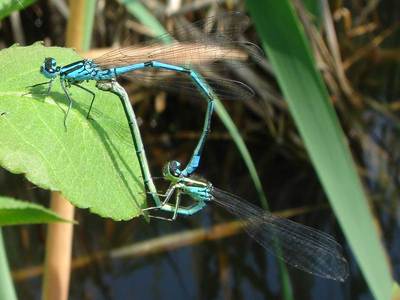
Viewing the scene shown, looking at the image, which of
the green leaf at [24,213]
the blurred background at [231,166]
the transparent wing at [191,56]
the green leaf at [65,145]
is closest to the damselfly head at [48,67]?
the green leaf at [65,145]

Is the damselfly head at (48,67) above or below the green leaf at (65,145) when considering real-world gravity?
above

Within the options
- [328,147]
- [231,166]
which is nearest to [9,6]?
[328,147]

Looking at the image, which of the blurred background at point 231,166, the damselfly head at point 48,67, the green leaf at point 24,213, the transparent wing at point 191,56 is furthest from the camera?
the blurred background at point 231,166

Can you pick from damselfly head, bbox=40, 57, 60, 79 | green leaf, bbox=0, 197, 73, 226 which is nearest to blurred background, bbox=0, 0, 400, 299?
damselfly head, bbox=40, 57, 60, 79

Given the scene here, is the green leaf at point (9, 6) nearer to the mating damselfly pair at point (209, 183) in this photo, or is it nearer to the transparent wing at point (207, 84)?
the mating damselfly pair at point (209, 183)

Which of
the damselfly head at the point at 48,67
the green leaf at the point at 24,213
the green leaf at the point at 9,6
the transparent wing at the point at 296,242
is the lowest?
the transparent wing at the point at 296,242
